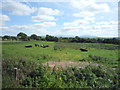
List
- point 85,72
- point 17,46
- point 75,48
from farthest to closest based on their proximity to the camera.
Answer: point 75,48 < point 17,46 < point 85,72

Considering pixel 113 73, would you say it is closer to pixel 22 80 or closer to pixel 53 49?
pixel 22 80

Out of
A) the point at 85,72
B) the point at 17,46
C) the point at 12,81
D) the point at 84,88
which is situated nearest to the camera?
the point at 84,88

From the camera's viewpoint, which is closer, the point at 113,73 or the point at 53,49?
the point at 113,73

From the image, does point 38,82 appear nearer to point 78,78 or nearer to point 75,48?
point 78,78

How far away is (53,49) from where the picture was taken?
29.2 ft

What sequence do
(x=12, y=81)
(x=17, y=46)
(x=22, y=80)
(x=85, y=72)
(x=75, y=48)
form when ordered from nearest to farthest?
(x=12, y=81) → (x=22, y=80) → (x=85, y=72) → (x=17, y=46) → (x=75, y=48)

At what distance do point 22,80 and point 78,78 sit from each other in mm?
1690

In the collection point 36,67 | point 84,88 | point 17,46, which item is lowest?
point 84,88

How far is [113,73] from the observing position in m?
3.68

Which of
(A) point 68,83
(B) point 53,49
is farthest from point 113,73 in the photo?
(B) point 53,49

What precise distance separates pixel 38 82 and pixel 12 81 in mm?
703

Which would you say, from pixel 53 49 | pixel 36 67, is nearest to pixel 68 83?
pixel 36 67

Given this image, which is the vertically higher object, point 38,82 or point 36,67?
point 36,67

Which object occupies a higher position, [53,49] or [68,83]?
[53,49]
